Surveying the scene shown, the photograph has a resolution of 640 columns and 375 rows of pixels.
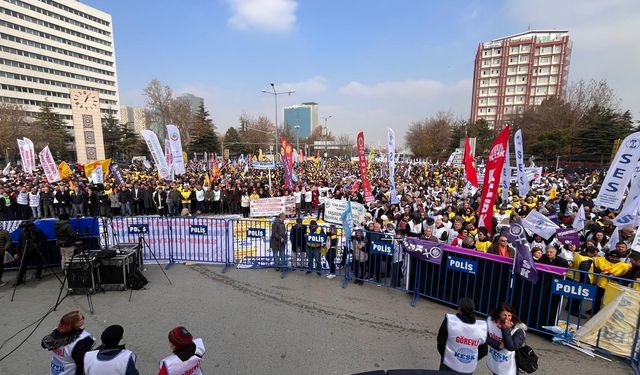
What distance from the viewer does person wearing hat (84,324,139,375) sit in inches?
112

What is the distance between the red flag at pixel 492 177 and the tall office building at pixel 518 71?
9156 cm

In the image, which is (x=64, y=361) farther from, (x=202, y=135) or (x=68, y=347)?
(x=202, y=135)

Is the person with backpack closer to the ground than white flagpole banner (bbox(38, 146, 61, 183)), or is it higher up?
closer to the ground

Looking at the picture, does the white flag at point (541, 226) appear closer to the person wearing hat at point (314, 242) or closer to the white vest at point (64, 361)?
the person wearing hat at point (314, 242)

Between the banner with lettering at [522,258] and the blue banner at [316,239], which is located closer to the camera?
the banner with lettering at [522,258]

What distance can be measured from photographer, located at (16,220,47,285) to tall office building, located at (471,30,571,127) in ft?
318

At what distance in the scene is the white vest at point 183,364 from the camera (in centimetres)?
286

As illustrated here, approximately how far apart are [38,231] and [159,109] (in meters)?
51.5

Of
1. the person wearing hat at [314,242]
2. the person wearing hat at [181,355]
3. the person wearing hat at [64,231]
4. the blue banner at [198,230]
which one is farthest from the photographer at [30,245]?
the person wearing hat at [181,355]

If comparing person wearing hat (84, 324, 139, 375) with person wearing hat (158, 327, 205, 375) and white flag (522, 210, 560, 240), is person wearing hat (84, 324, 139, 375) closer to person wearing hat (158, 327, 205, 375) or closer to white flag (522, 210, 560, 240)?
person wearing hat (158, 327, 205, 375)

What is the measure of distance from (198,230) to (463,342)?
694 cm

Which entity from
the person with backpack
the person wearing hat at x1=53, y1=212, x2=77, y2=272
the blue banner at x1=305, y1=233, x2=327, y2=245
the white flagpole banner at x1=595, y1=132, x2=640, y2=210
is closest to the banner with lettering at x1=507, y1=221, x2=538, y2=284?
the person with backpack

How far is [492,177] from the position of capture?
677cm

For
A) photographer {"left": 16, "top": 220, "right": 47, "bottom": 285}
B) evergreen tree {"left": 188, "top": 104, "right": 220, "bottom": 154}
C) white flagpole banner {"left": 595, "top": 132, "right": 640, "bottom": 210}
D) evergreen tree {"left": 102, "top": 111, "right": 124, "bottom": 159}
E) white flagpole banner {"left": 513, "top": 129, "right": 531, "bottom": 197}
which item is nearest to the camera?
photographer {"left": 16, "top": 220, "right": 47, "bottom": 285}
